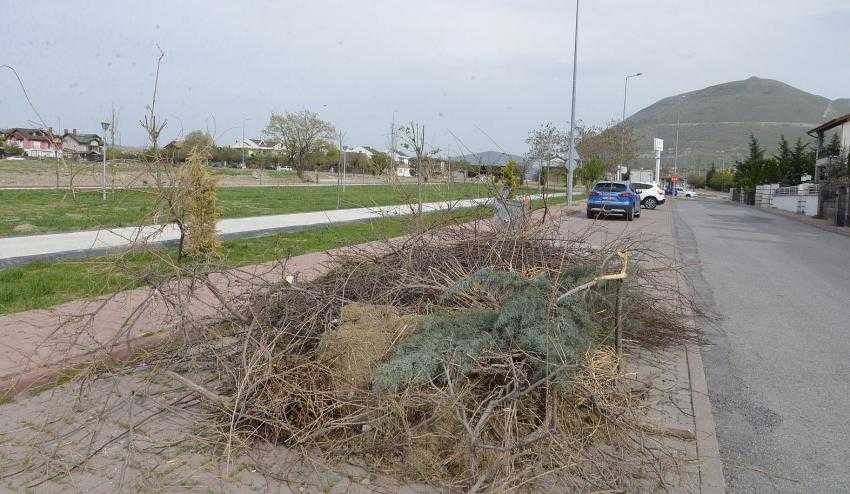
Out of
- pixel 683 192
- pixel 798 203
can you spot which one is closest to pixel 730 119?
pixel 683 192

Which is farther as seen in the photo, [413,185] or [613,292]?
[413,185]

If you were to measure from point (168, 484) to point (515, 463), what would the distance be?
74.4 inches

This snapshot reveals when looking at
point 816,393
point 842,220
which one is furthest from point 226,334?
point 842,220

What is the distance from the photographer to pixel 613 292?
5531 mm

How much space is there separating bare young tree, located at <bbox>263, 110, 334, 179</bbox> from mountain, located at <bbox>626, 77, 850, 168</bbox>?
6950 cm

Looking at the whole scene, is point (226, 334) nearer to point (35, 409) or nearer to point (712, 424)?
point (35, 409)

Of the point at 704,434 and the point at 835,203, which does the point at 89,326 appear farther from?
the point at 835,203

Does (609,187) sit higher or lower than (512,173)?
lower

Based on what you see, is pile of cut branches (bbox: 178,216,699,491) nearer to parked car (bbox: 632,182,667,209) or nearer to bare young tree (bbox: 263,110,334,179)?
parked car (bbox: 632,182,667,209)

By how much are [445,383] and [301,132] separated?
190 ft

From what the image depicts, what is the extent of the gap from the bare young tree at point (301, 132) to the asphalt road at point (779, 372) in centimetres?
5009

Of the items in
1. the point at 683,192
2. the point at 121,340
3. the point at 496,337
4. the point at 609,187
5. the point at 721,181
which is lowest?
the point at 121,340

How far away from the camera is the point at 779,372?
5.82m

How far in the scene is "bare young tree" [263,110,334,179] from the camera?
59.2m
